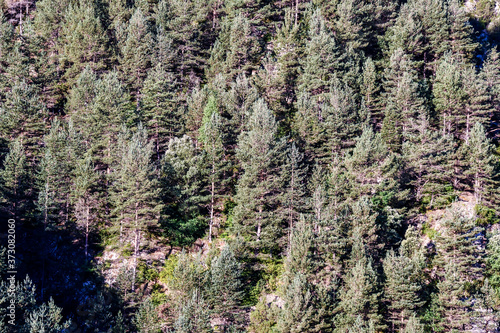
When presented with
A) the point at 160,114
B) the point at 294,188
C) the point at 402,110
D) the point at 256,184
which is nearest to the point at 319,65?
the point at 402,110

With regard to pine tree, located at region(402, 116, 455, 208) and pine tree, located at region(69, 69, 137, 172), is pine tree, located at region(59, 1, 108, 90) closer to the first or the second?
pine tree, located at region(69, 69, 137, 172)

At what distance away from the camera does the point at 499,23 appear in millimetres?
84750

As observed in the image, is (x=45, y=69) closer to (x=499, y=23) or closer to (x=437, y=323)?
(x=437, y=323)

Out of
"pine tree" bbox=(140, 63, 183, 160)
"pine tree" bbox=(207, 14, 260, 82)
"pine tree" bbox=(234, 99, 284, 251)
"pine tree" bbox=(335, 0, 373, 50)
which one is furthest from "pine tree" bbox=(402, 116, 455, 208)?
"pine tree" bbox=(140, 63, 183, 160)

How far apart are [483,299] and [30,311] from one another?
40.9 metres

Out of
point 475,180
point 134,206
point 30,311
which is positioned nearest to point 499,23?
point 475,180

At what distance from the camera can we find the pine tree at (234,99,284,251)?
45969mm

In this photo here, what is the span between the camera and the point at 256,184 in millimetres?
47156

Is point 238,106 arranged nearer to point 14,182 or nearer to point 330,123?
point 330,123

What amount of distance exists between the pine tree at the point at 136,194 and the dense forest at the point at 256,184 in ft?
0.78

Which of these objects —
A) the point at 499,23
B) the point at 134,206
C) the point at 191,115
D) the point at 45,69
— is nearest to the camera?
the point at 134,206

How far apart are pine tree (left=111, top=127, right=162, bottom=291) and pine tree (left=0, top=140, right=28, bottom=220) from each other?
948 cm

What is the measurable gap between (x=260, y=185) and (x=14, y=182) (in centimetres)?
2635

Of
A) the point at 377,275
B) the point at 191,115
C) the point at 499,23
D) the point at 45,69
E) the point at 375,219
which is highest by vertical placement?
the point at 499,23
